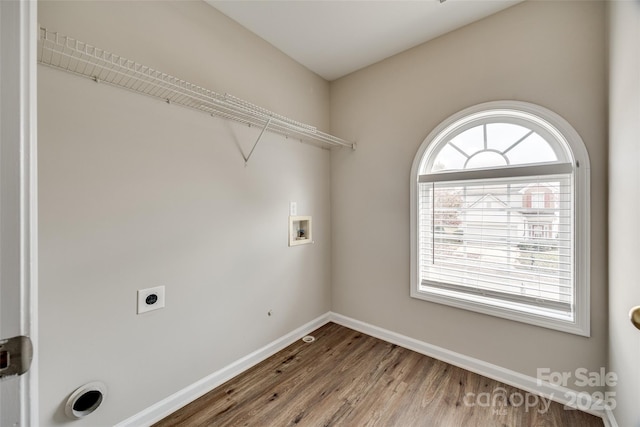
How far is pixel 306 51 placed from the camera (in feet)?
7.45

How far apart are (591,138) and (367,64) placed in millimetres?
1816

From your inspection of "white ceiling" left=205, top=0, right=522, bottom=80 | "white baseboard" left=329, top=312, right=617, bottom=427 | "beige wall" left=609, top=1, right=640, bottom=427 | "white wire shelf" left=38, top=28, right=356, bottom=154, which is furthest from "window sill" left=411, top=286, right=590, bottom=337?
"white ceiling" left=205, top=0, right=522, bottom=80

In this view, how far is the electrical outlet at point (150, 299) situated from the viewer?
1.43 metres

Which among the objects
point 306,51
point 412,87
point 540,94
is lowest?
point 540,94

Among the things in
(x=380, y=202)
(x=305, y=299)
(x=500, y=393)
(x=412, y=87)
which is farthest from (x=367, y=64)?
(x=500, y=393)

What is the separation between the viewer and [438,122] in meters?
2.09

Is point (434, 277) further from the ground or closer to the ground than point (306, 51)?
closer to the ground

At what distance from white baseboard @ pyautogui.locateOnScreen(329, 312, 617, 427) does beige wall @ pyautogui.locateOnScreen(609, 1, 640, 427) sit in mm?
272

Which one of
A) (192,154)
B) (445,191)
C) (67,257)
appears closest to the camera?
(67,257)

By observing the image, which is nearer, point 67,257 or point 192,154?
point 67,257

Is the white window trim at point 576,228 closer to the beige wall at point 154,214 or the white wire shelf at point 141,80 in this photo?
the white wire shelf at point 141,80

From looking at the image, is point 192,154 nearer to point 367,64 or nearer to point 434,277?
point 367,64

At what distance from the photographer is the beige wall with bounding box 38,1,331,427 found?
3.91 ft

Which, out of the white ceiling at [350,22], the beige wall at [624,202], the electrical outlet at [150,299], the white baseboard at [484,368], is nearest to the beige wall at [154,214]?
the electrical outlet at [150,299]
